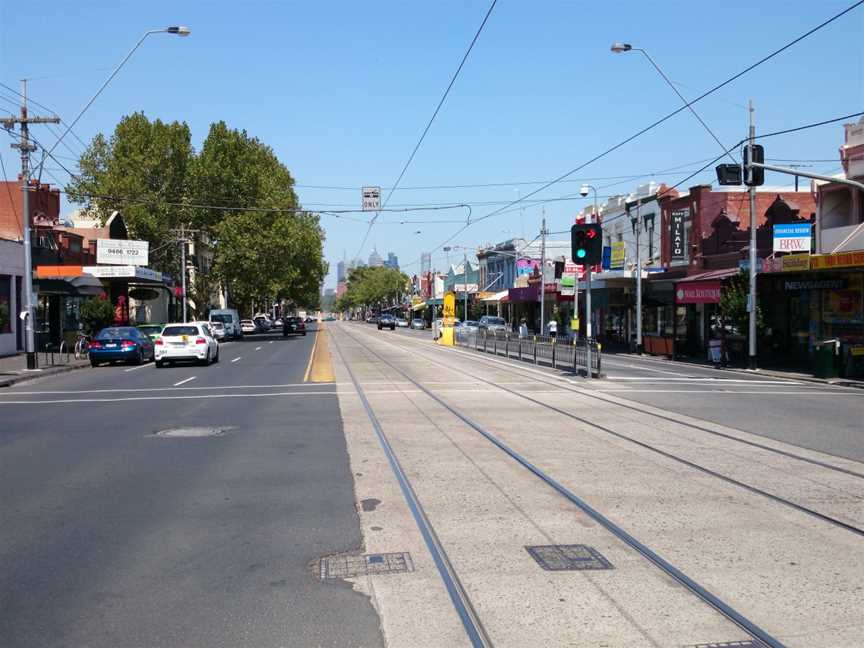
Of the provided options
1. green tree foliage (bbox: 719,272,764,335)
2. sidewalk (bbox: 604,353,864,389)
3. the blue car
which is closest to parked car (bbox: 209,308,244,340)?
the blue car

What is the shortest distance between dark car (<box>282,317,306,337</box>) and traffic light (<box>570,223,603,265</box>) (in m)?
→ 46.2

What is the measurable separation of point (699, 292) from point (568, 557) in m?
33.3

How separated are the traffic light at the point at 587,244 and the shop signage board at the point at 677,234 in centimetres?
2133

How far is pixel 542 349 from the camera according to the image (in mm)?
31500

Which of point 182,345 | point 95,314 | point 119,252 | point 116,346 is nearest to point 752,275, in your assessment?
point 182,345

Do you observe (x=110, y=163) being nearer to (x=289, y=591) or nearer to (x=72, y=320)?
(x=72, y=320)

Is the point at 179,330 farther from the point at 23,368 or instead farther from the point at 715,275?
the point at 715,275

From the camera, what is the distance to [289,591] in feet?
18.8

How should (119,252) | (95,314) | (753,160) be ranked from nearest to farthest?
(753,160) < (95,314) < (119,252)

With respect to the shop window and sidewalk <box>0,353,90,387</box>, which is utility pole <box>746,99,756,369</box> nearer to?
sidewalk <box>0,353,90,387</box>

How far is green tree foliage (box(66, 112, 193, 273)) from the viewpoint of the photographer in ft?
208

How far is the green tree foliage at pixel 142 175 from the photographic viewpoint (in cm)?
6338

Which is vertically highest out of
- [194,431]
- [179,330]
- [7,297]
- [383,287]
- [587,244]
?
[383,287]

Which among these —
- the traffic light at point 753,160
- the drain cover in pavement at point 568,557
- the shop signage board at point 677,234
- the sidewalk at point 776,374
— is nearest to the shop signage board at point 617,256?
the shop signage board at point 677,234
